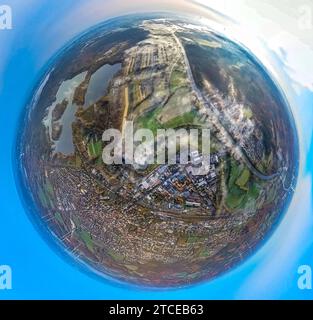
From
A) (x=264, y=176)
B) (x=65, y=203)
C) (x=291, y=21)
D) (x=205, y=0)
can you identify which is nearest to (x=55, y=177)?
(x=65, y=203)

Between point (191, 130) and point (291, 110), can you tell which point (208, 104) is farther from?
point (291, 110)

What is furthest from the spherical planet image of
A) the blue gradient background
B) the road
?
the blue gradient background

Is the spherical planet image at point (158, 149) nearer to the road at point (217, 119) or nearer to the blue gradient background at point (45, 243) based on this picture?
the road at point (217, 119)

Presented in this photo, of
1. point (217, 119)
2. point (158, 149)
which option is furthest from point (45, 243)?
point (217, 119)

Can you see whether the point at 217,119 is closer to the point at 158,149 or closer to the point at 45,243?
the point at 158,149

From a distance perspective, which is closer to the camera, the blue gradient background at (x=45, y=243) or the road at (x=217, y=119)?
the road at (x=217, y=119)

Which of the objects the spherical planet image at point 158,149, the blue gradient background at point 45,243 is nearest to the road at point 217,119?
the spherical planet image at point 158,149
